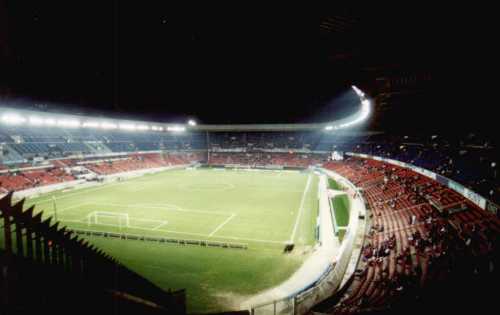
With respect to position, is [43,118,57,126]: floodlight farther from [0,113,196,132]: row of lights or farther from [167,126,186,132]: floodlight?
[167,126,186,132]: floodlight

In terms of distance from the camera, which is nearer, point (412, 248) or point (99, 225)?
point (412, 248)

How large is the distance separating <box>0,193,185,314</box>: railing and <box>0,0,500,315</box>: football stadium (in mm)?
22

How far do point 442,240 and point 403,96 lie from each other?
8.43 meters

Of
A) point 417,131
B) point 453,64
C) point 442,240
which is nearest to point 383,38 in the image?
point 453,64

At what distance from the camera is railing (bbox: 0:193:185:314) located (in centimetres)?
363

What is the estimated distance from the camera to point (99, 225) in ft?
76.4

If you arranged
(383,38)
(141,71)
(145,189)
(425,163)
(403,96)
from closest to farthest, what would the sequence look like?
1. (383,38)
2. (403,96)
3. (425,163)
4. (141,71)
5. (145,189)

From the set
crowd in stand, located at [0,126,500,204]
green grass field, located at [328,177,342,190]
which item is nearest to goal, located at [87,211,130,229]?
crowd in stand, located at [0,126,500,204]

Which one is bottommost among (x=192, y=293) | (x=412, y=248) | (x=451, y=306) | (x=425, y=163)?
(x=192, y=293)

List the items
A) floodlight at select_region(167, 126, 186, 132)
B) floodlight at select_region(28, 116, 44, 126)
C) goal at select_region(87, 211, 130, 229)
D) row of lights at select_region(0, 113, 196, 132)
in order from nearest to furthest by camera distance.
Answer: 1. goal at select_region(87, 211, 130, 229)
2. row of lights at select_region(0, 113, 196, 132)
3. floodlight at select_region(28, 116, 44, 126)
4. floodlight at select_region(167, 126, 186, 132)

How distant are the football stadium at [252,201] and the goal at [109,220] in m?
0.19

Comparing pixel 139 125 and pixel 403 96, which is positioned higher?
pixel 139 125

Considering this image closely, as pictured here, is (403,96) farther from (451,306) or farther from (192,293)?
(192,293)

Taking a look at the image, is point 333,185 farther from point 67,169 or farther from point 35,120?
point 35,120
